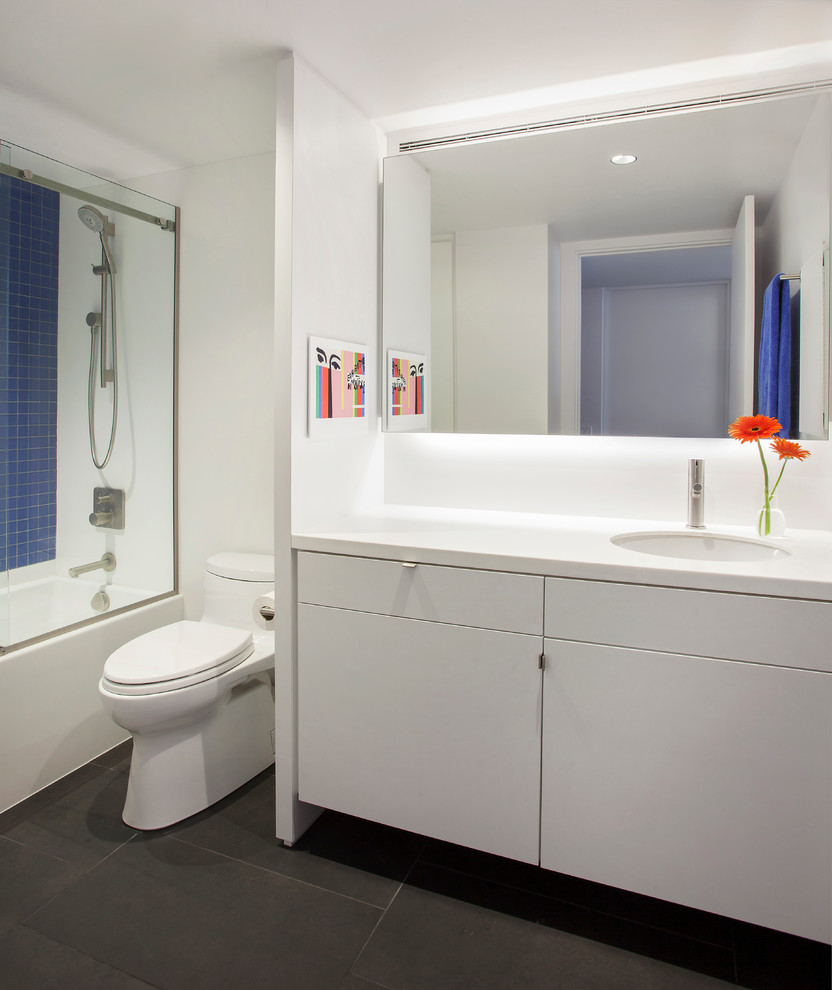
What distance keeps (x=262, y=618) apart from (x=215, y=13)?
1767 mm

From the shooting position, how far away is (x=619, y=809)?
1.59 meters

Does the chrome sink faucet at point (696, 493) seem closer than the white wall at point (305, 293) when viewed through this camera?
No

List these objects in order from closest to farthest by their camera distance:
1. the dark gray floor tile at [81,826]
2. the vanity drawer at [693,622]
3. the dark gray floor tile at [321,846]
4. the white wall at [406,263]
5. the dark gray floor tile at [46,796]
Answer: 1. the vanity drawer at [693,622]
2. the dark gray floor tile at [321,846]
3. the dark gray floor tile at [81,826]
4. the dark gray floor tile at [46,796]
5. the white wall at [406,263]

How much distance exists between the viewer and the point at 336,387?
2.08 metres

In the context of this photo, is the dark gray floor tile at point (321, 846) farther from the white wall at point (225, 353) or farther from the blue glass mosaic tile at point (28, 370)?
the blue glass mosaic tile at point (28, 370)

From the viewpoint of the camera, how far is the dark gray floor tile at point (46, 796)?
2.06 metres

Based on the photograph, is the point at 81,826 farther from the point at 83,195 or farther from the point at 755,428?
the point at 755,428

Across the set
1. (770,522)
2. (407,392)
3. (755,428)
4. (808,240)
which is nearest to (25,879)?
(407,392)

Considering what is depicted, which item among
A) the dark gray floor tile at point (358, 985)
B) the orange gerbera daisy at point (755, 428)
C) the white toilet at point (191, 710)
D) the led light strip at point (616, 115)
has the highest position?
the led light strip at point (616, 115)

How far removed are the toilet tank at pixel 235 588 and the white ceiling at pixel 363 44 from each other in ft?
4.97

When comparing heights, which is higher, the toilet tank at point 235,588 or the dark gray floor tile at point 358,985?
the toilet tank at point 235,588

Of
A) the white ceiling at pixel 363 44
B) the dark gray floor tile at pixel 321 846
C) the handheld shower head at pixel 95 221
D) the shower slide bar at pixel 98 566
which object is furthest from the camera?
the shower slide bar at pixel 98 566

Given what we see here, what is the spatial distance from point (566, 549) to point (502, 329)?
2.88ft

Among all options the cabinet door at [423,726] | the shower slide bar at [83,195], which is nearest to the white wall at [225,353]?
the shower slide bar at [83,195]
